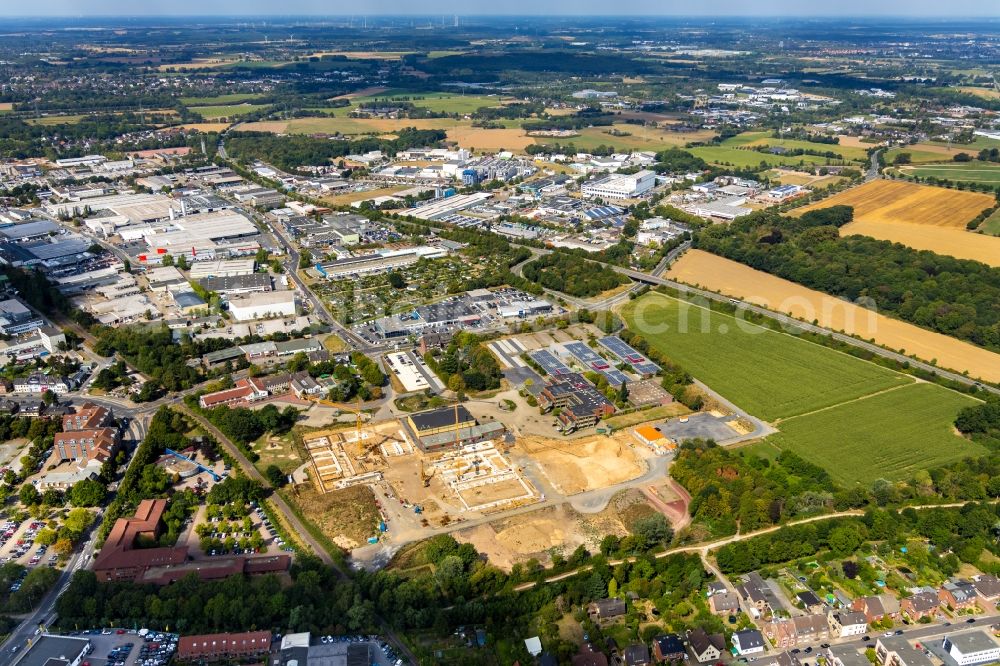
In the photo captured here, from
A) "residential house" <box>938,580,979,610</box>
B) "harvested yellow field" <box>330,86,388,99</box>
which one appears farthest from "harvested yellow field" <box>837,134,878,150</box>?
"residential house" <box>938,580,979,610</box>

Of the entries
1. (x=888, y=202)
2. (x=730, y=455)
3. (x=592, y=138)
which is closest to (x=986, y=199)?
(x=888, y=202)

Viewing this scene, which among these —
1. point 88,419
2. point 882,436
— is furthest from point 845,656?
point 88,419

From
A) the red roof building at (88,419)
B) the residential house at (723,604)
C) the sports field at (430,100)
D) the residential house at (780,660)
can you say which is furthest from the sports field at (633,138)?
the residential house at (780,660)

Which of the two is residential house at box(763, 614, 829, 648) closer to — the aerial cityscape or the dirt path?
the aerial cityscape

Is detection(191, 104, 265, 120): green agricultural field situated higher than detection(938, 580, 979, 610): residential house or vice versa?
detection(191, 104, 265, 120): green agricultural field

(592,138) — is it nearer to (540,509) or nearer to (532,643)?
(540,509)
